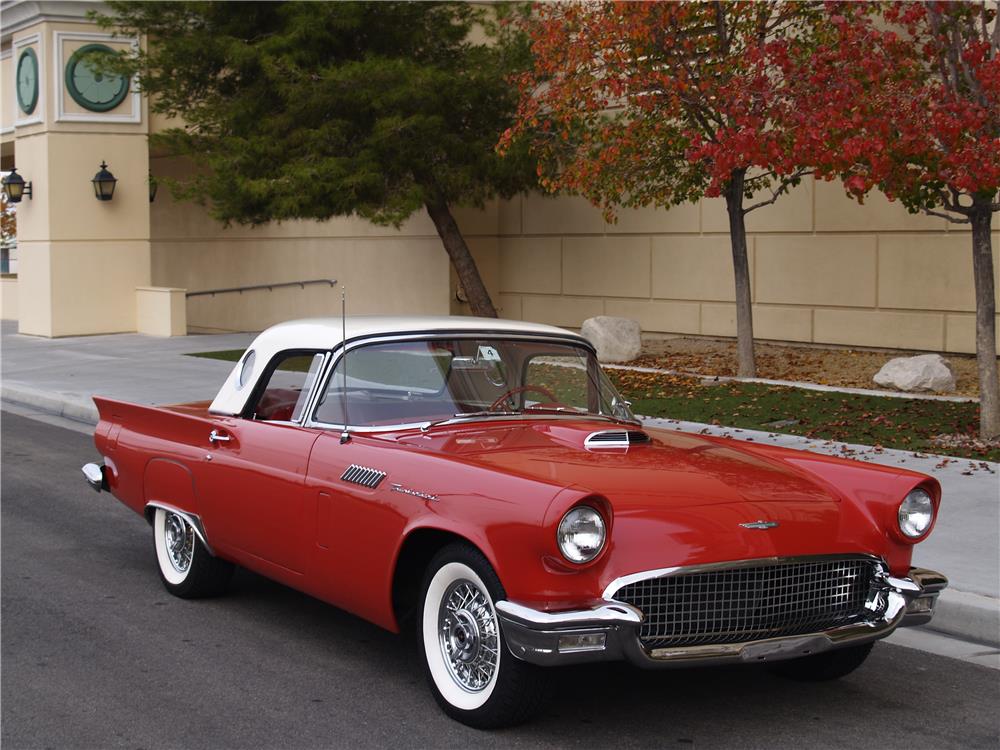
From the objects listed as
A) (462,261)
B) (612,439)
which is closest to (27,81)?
(462,261)

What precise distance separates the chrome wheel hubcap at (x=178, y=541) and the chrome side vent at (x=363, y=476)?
1.62m

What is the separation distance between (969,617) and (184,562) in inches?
158

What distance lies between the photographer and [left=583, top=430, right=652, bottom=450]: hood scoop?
17.2 ft

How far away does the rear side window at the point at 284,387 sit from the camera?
19.6 ft

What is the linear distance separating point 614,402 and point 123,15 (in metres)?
16.0

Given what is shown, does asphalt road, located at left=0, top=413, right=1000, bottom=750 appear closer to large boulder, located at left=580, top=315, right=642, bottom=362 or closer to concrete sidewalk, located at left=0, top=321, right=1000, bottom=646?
concrete sidewalk, located at left=0, top=321, right=1000, bottom=646

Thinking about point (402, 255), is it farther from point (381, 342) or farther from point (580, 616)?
point (580, 616)

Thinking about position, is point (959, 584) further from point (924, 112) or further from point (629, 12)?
point (629, 12)

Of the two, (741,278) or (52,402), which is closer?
(52,402)

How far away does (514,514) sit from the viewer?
14.3ft

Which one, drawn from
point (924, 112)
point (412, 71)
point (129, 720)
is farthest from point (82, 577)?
point (412, 71)

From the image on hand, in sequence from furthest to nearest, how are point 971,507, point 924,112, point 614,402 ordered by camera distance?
point 924,112, point 971,507, point 614,402

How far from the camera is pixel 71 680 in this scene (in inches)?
205

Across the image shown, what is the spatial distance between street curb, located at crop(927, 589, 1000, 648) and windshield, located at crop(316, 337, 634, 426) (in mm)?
2023
